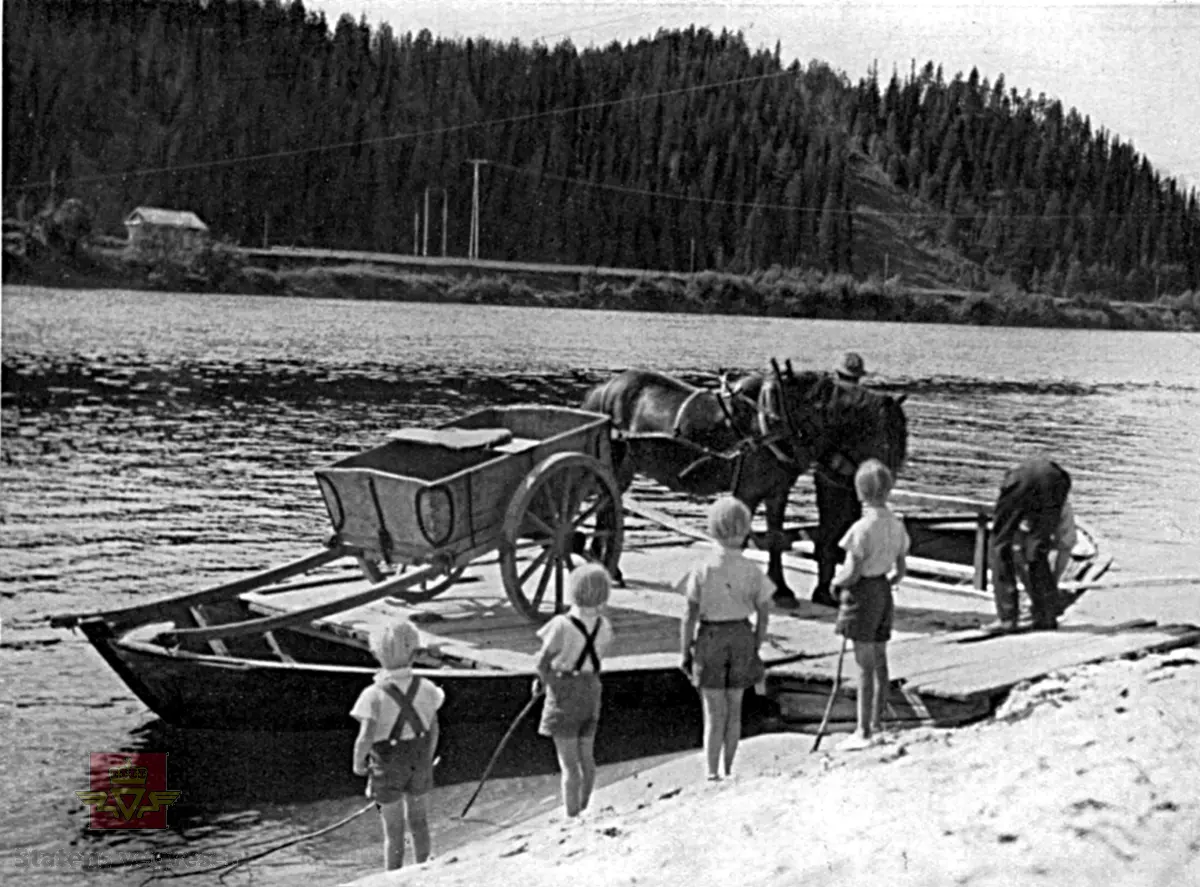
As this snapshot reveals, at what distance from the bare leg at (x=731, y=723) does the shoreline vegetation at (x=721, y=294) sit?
6.28 feet

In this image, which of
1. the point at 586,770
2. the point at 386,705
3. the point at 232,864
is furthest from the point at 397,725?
the point at 232,864

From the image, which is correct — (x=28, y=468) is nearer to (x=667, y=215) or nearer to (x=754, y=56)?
(x=667, y=215)

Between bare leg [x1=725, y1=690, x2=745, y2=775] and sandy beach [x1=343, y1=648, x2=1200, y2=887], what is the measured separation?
0.32 feet

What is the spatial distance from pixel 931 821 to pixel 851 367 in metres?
2.76

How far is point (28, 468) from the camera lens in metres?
6.79

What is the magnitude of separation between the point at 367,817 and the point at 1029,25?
15.4 feet

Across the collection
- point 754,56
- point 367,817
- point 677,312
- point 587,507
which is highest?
point 754,56

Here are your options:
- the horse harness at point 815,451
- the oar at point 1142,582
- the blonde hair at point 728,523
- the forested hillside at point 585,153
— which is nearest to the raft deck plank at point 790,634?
the oar at point 1142,582

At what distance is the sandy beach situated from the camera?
528 cm

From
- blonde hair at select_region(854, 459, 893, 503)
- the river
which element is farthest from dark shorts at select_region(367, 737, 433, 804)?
blonde hair at select_region(854, 459, 893, 503)

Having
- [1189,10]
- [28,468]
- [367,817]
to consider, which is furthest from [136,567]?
[1189,10]

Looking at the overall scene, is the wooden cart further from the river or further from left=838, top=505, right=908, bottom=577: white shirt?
left=838, top=505, right=908, bottom=577: white shirt

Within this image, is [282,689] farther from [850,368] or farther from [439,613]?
[850,368]

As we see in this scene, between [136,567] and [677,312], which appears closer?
[677,312]
